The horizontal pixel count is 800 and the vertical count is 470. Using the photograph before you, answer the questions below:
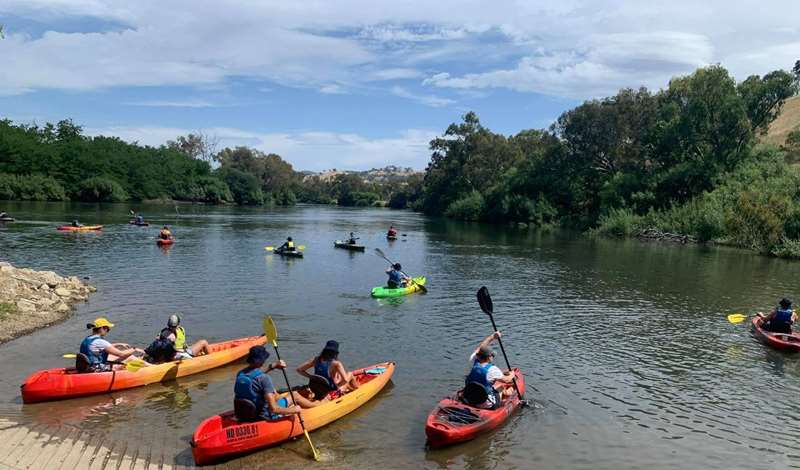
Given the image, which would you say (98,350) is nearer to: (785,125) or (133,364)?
(133,364)

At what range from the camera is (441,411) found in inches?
485

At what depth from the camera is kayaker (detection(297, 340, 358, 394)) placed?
511 inches

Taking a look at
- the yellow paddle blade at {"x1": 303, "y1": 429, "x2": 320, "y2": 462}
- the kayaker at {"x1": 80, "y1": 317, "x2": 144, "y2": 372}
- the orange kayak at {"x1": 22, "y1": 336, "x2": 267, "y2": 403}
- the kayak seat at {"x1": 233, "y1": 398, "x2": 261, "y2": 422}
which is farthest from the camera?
the kayaker at {"x1": 80, "y1": 317, "x2": 144, "y2": 372}

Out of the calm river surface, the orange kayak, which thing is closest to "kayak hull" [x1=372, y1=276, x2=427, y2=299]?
the calm river surface

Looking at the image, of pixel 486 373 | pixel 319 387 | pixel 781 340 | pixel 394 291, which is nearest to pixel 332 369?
pixel 319 387

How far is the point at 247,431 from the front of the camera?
10930 mm

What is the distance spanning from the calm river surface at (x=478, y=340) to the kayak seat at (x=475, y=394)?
0.77m

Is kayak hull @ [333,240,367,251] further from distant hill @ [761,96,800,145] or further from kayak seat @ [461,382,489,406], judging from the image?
distant hill @ [761,96,800,145]

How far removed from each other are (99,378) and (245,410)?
4.47 meters

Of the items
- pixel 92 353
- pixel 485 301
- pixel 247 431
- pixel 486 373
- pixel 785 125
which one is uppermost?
pixel 785 125

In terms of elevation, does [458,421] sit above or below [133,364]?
below

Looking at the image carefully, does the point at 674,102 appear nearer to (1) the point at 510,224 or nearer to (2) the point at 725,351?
(1) the point at 510,224

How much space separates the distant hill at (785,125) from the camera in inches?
3374

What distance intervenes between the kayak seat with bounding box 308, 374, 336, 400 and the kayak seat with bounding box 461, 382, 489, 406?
2.95m
